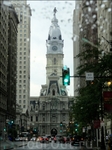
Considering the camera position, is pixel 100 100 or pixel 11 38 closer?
pixel 100 100

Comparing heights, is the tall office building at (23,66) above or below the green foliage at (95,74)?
above

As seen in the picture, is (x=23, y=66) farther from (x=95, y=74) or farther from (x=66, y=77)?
(x=66, y=77)

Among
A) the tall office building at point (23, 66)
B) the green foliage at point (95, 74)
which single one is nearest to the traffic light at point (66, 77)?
the green foliage at point (95, 74)

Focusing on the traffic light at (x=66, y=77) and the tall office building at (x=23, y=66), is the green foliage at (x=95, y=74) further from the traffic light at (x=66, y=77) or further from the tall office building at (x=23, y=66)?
the tall office building at (x=23, y=66)

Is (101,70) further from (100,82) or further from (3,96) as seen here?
(3,96)

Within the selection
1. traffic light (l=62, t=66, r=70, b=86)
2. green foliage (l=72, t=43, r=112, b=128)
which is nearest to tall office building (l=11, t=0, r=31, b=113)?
green foliage (l=72, t=43, r=112, b=128)

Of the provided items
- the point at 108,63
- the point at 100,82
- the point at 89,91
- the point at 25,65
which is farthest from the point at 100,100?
the point at 25,65

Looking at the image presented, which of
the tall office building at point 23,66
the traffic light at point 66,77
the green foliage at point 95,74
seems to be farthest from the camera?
the tall office building at point 23,66

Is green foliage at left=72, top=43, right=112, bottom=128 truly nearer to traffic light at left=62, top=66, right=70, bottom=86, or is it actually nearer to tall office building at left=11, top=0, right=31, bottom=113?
traffic light at left=62, top=66, right=70, bottom=86

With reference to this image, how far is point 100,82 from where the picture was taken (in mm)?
36906

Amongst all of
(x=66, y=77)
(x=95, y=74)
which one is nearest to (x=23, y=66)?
(x=95, y=74)

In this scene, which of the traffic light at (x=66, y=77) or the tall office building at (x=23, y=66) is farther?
the tall office building at (x=23, y=66)

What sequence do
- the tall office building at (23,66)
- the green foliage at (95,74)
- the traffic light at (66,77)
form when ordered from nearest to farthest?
the traffic light at (66,77) < the green foliage at (95,74) < the tall office building at (23,66)

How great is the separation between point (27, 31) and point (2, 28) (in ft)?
308
